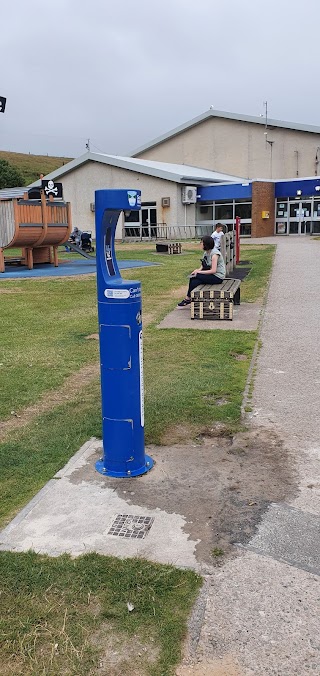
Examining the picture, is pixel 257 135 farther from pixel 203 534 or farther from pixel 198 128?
pixel 203 534

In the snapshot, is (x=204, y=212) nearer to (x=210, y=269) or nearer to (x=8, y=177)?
(x=210, y=269)

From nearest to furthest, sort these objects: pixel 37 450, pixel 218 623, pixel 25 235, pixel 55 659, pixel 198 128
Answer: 1. pixel 55 659
2. pixel 218 623
3. pixel 37 450
4. pixel 25 235
5. pixel 198 128

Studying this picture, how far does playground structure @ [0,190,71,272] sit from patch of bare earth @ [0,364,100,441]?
1261cm

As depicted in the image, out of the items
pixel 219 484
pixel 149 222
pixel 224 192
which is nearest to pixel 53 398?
pixel 219 484

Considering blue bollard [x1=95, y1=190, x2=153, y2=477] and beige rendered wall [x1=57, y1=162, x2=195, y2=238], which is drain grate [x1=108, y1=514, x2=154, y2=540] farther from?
beige rendered wall [x1=57, y1=162, x2=195, y2=238]

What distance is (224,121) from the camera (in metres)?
51.1

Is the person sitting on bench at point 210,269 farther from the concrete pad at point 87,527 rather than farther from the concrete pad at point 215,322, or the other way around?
the concrete pad at point 87,527

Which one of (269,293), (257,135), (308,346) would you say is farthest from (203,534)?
(257,135)

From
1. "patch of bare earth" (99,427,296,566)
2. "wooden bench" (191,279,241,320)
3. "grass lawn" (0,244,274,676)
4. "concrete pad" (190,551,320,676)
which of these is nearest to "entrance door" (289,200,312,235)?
"grass lawn" (0,244,274,676)

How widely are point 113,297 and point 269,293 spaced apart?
9.54 m

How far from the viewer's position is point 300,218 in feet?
138

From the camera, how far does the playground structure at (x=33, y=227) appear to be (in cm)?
1845

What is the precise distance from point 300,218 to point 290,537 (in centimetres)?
4098

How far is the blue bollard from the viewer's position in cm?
393
